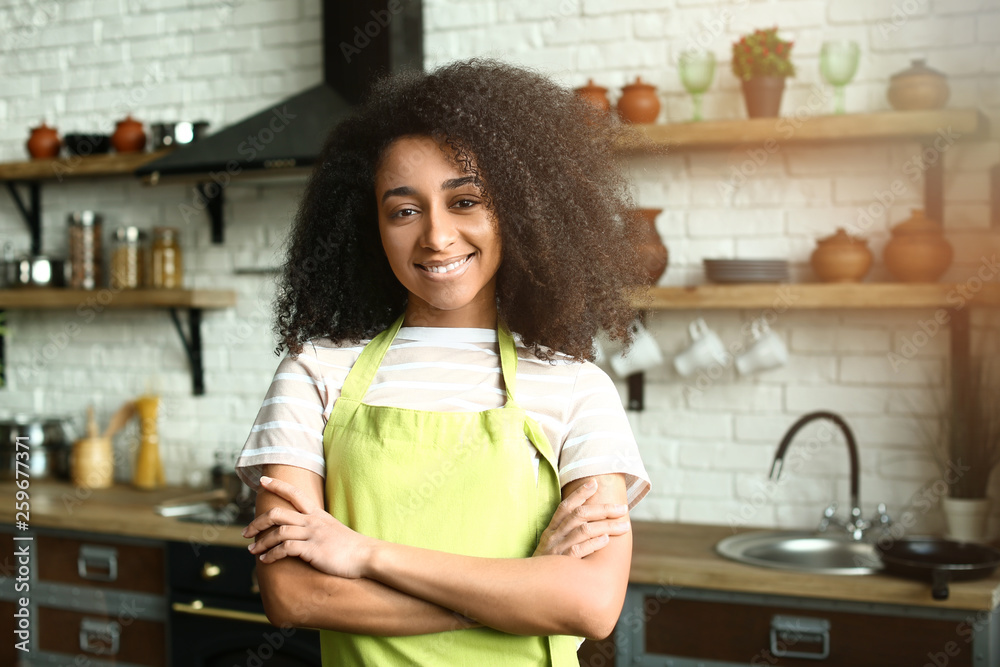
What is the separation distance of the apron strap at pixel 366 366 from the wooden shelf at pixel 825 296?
3.71 feet

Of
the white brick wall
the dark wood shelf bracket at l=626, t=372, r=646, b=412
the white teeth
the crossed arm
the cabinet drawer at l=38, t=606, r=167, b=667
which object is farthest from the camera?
the dark wood shelf bracket at l=626, t=372, r=646, b=412

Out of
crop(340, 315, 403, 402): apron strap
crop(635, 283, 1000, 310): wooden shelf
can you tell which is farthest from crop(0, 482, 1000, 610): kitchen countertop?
crop(340, 315, 403, 402): apron strap

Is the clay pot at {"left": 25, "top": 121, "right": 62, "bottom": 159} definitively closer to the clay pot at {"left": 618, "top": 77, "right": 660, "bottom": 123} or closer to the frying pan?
the clay pot at {"left": 618, "top": 77, "right": 660, "bottom": 123}

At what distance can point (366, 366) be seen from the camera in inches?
49.6

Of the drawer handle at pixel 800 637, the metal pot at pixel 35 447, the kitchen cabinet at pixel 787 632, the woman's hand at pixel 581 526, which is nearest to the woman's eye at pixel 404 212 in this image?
the woman's hand at pixel 581 526

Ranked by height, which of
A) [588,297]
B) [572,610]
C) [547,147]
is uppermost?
[547,147]

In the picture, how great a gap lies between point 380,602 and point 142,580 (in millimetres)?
1833

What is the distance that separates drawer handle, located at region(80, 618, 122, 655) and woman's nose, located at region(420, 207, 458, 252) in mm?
2051

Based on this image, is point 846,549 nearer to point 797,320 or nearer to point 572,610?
point 797,320

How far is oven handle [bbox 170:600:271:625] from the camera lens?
2477mm

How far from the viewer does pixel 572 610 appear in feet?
3.63

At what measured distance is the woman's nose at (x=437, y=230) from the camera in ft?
3.83

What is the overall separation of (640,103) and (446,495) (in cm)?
169

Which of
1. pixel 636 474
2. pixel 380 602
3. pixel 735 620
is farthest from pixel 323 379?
pixel 735 620
